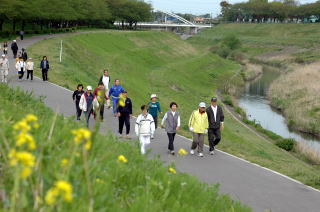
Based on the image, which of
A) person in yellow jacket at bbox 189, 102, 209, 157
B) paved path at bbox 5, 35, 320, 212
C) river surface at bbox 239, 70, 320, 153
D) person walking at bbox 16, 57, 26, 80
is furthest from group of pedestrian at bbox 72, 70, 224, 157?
river surface at bbox 239, 70, 320, 153

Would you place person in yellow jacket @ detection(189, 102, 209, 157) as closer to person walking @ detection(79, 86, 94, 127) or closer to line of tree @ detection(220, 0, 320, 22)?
person walking @ detection(79, 86, 94, 127)

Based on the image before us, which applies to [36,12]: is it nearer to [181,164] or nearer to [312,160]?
[312,160]

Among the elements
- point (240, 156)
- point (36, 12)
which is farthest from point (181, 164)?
point (36, 12)

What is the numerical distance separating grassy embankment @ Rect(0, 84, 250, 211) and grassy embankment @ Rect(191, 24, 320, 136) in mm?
26098

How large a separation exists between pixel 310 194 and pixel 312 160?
10.8 m

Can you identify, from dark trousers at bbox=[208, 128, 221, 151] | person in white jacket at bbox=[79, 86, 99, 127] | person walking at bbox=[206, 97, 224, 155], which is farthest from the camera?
person in white jacket at bbox=[79, 86, 99, 127]

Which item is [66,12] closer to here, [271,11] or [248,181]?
[248,181]

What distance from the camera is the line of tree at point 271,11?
497ft

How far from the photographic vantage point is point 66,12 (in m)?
61.9

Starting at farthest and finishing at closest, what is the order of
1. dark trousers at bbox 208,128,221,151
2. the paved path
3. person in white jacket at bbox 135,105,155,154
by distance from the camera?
dark trousers at bbox 208,128,221,151 < person in white jacket at bbox 135,105,155,154 < the paved path

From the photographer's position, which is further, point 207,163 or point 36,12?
point 36,12

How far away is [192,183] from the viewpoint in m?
6.27

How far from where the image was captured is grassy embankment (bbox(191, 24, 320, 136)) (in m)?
36.1

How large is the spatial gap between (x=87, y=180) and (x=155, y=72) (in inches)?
1833
